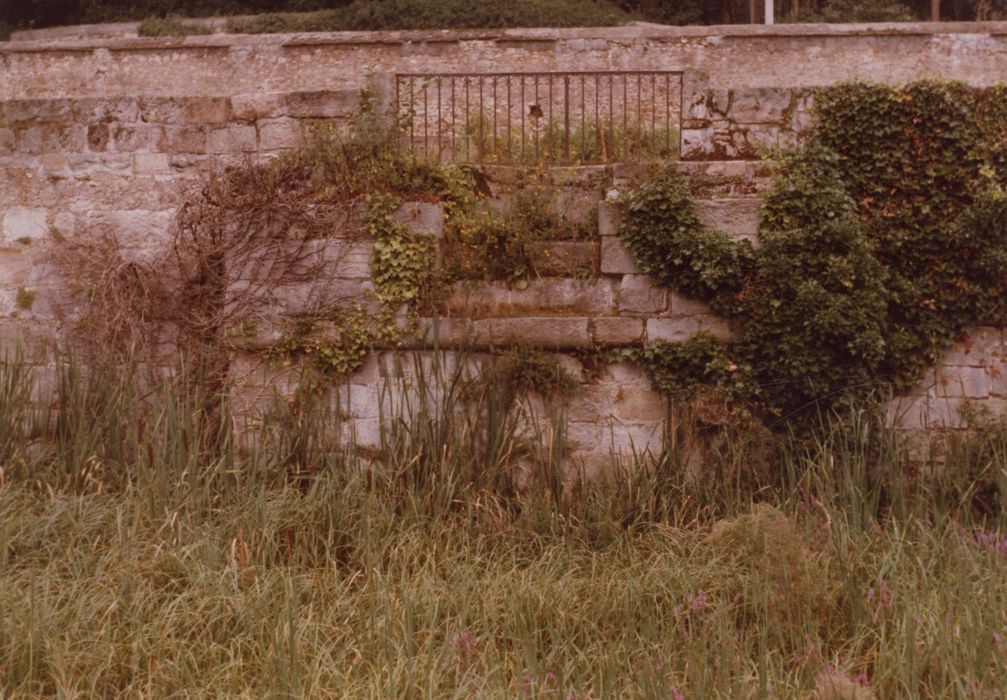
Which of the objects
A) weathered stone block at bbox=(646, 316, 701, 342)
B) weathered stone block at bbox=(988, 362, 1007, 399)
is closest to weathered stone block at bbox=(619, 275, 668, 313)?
weathered stone block at bbox=(646, 316, 701, 342)

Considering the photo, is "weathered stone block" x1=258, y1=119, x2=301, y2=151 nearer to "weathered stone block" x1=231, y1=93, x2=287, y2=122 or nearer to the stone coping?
"weathered stone block" x1=231, y1=93, x2=287, y2=122

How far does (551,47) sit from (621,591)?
35.0ft

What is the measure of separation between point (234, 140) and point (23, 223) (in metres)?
1.58

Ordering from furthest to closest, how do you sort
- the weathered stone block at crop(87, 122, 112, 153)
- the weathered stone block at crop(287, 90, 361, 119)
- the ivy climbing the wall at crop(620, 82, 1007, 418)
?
the weathered stone block at crop(87, 122, 112, 153)
the weathered stone block at crop(287, 90, 361, 119)
the ivy climbing the wall at crop(620, 82, 1007, 418)

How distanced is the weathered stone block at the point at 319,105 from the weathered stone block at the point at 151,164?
904mm

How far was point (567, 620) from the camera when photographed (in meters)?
4.35

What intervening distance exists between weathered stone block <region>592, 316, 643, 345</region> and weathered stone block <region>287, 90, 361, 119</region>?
2148mm

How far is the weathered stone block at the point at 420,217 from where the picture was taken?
6531 mm

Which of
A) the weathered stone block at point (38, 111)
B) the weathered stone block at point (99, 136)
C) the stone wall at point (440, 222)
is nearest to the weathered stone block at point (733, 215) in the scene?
the stone wall at point (440, 222)

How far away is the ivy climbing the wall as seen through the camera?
6.18 metres

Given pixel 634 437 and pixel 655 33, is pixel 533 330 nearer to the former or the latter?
pixel 634 437

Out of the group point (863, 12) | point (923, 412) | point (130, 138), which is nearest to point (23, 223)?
point (130, 138)

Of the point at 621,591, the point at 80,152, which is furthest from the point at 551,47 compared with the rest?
the point at 621,591

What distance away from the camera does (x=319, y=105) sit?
6.88 m
